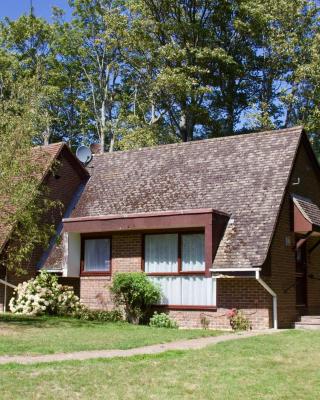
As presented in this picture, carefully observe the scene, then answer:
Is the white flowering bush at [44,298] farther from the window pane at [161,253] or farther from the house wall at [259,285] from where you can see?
the window pane at [161,253]

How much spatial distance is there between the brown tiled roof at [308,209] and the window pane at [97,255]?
5938 millimetres

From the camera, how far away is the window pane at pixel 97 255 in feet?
61.6

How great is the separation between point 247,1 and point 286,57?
3929 millimetres

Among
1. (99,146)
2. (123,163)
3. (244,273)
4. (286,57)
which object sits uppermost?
(286,57)

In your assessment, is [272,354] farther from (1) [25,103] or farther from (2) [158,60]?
(2) [158,60]

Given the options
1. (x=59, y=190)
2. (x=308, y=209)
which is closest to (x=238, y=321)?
(x=308, y=209)

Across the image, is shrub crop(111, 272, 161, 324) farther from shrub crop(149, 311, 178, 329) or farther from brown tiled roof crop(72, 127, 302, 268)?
brown tiled roof crop(72, 127, 302, 268)

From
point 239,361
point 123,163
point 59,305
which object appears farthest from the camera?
point 123,163

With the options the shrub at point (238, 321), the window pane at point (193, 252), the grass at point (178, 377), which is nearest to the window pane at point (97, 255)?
the window pane at point (193, 252)

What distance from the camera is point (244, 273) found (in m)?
15.4

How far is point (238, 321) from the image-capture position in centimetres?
1577

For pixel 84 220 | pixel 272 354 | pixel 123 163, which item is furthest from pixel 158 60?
pixel 272 354

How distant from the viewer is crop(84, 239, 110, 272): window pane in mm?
18781

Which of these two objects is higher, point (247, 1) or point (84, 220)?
point (247, 1)
